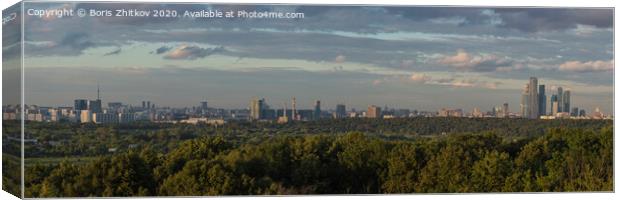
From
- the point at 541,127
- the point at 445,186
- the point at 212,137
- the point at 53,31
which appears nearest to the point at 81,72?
the point at 53,31

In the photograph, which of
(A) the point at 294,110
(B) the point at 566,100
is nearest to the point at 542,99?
(B) the point at 566,100

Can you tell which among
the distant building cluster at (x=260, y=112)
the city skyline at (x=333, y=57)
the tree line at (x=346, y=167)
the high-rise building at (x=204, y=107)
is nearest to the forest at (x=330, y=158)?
the tree line at (x=346, y=167)

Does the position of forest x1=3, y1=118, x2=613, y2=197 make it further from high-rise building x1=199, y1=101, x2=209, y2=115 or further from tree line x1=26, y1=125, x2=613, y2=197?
high-rise building x1=199, y1=101, x2=209, y2=115

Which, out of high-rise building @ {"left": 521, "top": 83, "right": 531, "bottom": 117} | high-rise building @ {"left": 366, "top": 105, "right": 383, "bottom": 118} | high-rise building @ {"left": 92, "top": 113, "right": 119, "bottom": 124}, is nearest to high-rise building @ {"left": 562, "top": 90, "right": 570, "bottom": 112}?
high-rise building @ {"left": 521, "top": 83, "right": 531, "bottom": 117}

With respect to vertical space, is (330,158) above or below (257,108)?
below

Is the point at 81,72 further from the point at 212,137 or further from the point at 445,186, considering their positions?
the point at 445,186

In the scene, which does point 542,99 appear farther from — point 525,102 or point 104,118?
point 104,118

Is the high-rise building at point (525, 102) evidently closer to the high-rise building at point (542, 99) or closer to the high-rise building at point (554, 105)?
the high-rise building at point (542, 99)
